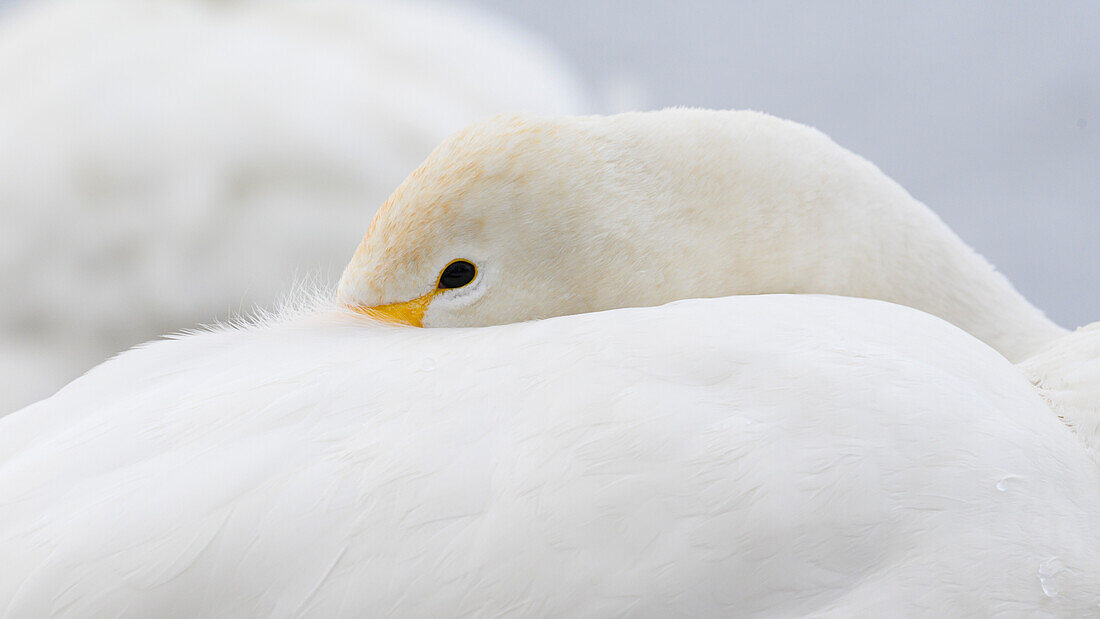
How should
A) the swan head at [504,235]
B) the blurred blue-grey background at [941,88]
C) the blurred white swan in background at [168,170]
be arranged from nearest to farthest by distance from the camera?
the swan head at [504,235]
the blurred white swan in background at [168,170]
the blurred blue-grey background at [941,88]

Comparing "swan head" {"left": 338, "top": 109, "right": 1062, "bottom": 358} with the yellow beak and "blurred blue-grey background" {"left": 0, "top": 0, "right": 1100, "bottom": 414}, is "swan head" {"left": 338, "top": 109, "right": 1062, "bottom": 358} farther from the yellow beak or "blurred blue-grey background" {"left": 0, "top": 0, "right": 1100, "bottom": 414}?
"blurred blue-grey background" {"left": 0, "top": 0, "right": 1100, "bottom": 414}

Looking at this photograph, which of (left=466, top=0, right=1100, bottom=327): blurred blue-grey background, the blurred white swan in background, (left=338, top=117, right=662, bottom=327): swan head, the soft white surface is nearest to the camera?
the soft white surface

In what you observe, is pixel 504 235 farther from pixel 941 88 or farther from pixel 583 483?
pixel 941 88

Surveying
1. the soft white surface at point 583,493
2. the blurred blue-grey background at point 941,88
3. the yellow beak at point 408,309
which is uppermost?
the blurred blue-grey background at point 941,88

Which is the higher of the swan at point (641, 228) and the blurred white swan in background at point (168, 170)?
the blurred white swan in background at point (168, 170)

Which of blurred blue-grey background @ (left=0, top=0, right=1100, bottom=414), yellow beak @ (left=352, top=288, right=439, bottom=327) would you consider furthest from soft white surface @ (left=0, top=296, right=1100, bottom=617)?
blurred blue-grey background @ (left=0, top=0, right=1100, bottom=414)

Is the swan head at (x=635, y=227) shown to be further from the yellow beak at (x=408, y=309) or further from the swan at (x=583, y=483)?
the swan at (x=583, y=483)

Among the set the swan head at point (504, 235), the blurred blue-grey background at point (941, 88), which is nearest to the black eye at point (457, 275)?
the swan head at point (504, 235)

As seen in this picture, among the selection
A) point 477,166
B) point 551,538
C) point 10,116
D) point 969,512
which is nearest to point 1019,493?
point 969,512
